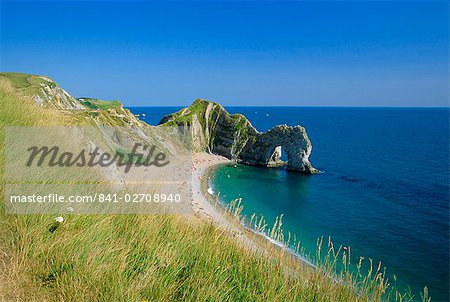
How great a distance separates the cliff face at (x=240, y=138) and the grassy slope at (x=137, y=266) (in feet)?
207

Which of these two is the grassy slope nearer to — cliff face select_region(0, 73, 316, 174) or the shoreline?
the shoreline

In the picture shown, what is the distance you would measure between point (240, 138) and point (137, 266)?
232ft

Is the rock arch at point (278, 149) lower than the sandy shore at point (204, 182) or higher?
higher

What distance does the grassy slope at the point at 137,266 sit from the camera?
3.13m

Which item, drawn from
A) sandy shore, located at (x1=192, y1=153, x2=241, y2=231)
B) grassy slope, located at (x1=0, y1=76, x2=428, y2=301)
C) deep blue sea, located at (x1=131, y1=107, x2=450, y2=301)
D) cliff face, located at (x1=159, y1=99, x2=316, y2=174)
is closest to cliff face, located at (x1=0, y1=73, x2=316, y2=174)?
cliff face, located at (x1=159, y1=99, x2=316, y2=174)

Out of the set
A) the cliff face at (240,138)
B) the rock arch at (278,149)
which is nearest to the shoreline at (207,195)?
the cliff face at (240,138)

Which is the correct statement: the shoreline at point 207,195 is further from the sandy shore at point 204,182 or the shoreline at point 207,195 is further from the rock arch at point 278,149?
the rock arch at point 278,149

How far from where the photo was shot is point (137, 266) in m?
3.84

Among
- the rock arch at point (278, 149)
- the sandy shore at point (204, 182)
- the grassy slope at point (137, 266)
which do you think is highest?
the grassy slope at point (137, 266)

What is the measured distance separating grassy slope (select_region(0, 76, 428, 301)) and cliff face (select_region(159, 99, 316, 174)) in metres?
63.2

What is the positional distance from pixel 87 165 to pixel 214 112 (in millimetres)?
71467

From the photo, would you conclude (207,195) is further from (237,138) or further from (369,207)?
(237,138)

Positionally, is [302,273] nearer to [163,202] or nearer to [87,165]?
[163,202]

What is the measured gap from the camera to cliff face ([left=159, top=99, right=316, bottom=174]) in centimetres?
6706
